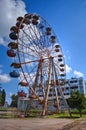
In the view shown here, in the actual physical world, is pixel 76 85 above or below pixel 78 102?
above

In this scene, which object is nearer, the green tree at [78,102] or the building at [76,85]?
the green tree at [78,102]

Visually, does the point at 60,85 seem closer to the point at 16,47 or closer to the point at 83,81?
the point at 16,47

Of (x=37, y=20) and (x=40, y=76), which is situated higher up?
(x=37, y=20)

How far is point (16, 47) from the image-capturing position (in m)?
35.9

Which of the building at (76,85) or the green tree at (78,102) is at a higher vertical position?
the building at (76,85)

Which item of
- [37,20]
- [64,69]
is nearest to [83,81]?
[64,69]

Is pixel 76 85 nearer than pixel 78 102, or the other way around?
pixel 78 102

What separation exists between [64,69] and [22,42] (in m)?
13.2

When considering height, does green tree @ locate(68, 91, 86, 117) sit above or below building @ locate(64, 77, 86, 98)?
below

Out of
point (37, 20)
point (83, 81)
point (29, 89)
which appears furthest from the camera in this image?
point (83, 81)

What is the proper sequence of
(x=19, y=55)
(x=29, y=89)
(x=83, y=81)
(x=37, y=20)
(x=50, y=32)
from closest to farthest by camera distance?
1. (x=19, y=55)
2. (x=29, y=89)
3. (x=37, y=20)
4. (x=50, y=32)
5. (x=83, y=81)

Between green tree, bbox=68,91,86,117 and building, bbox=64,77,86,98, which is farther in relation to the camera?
building, bbox=64,77,86,98

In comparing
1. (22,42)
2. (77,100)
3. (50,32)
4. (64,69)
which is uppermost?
(50,32)

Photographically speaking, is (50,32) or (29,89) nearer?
(29,89)
